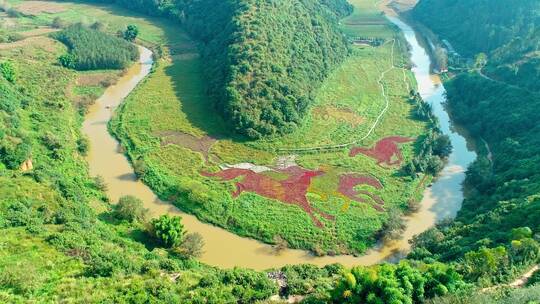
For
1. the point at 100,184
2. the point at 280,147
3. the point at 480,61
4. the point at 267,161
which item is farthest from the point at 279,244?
the point at 480,61

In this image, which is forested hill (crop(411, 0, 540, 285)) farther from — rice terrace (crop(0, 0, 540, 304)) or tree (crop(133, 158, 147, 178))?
tree (crop(133, 158, 147, 178))

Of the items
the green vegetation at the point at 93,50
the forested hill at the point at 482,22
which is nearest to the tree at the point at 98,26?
the green vegetation at the point at 93,50

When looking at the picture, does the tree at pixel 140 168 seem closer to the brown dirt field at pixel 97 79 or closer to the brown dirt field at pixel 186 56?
the brown dirt field at pixel 97 79

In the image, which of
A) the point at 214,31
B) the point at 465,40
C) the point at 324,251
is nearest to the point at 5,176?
the point at 324,251

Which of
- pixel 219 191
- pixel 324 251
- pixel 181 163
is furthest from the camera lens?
pixel 181 163

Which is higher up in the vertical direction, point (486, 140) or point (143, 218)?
point (486, 140)

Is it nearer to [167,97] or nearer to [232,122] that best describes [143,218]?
[232,122]
